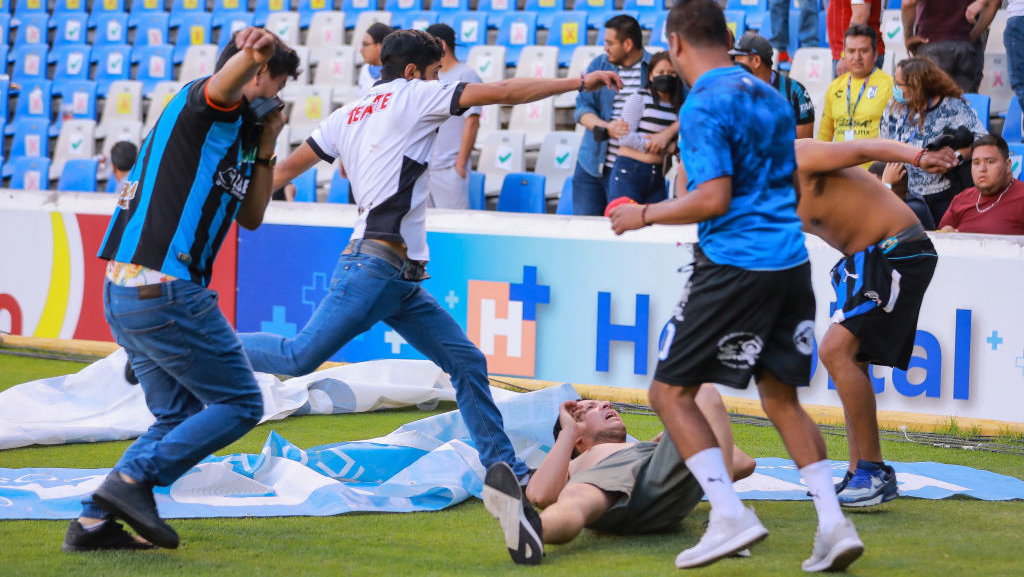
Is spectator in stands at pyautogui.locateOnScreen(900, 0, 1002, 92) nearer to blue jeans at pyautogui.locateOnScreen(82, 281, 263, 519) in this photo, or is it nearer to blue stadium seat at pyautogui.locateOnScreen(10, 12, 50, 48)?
blue jeans at pyautogui.locateOnScreen(82, 281, 263, 519)

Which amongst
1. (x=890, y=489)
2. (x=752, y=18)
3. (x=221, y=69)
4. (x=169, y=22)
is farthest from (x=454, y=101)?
(x=169, y=22)

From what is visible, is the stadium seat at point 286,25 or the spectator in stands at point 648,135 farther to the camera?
the stadium seat at point 286,25

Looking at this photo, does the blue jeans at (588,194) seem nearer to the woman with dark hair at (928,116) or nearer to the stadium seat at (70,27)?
the woman with dark hair at (928,116)

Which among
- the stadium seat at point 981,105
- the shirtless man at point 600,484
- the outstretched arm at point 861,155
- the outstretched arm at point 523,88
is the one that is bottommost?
the shirtless man at point 600,484

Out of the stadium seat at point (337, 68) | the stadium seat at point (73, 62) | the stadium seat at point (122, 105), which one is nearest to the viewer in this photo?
the stadium seat at point (337, 68)

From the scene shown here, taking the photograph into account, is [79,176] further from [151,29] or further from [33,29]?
[33,29]

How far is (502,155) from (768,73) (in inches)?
138

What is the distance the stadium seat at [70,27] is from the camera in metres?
14.9

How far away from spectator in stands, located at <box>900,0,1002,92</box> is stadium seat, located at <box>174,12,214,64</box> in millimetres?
8314

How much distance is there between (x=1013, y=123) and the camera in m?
9.09

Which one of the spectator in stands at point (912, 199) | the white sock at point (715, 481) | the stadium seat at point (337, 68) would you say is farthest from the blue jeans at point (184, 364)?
the stadium seat at point (337, 68)

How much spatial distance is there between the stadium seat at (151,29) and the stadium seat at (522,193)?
677cm

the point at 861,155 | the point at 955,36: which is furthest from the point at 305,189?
the point at 861,155

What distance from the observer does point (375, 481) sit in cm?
518
